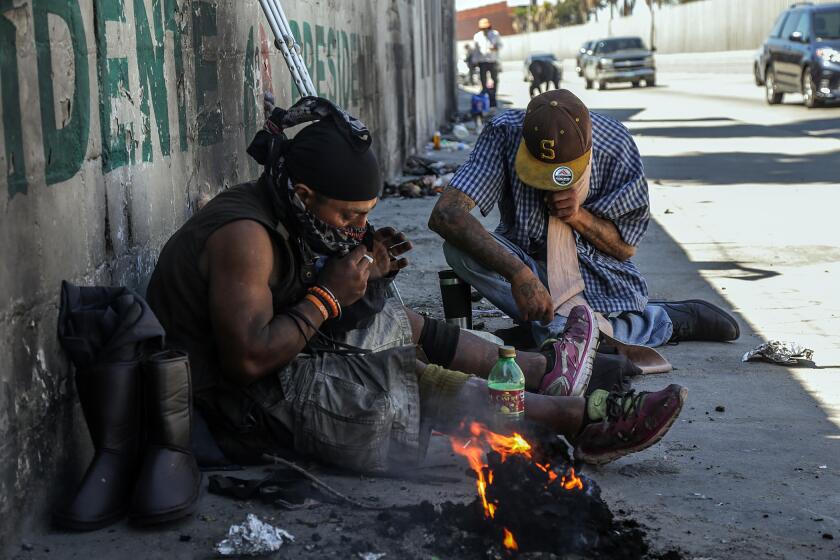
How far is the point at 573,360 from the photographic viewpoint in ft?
13.3

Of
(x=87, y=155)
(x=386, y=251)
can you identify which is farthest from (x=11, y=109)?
(x=386, y=251)

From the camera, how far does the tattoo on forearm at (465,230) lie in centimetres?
483

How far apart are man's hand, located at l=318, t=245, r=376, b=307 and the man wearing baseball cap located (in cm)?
129

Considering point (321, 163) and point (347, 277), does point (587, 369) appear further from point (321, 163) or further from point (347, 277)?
point (321, 163)

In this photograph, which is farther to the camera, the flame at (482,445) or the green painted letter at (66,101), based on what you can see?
the flame at (482,445)

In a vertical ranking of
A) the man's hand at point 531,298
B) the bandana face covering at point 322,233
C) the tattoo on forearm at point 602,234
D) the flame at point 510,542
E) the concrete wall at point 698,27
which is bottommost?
the flame at point 510,542

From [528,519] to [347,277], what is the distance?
38.4 inches

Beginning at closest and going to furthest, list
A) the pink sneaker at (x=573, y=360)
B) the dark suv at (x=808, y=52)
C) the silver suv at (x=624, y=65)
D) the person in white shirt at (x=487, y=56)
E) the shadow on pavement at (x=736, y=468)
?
1. the shadow on pavement at (x=736, y=468)
2. the pink sneaker at (x=573, y=360)
3. the dark suv at (x=808, y=52)
4. the person in white shirt at (x=487, y=56)
5. the silver suv at (x=624, y=65)

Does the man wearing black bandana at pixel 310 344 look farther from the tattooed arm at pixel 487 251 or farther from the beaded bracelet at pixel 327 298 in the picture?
the tattooed arm at pixel 487 251

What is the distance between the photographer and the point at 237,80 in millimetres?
5477

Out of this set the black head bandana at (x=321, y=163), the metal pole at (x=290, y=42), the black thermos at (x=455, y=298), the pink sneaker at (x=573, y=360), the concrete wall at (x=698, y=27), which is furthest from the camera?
the concrete wall at (x=698, y=27)

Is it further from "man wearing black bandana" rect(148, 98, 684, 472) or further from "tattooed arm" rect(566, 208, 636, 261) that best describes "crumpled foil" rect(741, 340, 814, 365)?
"man wearing black bandana" rect(148, 98, 684, 472)

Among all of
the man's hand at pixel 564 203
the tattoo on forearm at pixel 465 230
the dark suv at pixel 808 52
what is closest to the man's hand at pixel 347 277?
the tattoo on forearm at pixel 465 230

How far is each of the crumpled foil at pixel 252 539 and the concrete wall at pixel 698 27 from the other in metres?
34.1
